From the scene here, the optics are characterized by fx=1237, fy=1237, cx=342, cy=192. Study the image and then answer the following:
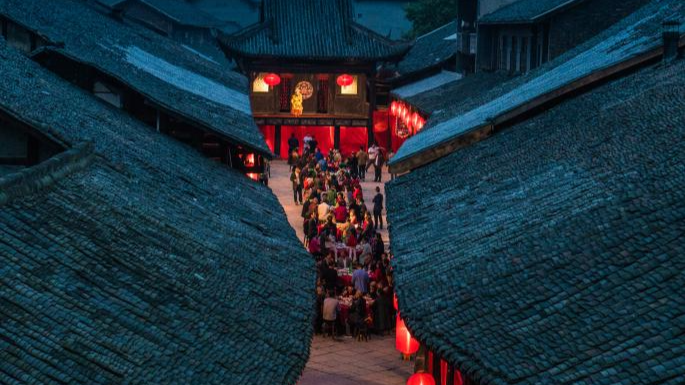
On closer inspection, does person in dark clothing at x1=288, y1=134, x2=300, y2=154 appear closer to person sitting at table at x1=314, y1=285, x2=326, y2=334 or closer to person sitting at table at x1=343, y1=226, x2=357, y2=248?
person sitting at table at x1=343, y1=226, x2=357, y2=248

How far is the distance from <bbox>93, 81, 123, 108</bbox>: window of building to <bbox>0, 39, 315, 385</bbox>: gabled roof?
16.8 feet

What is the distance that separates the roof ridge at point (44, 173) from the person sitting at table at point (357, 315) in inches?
347

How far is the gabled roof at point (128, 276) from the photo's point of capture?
10.2 m

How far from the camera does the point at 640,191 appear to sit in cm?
1299

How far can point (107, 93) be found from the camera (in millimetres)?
23953

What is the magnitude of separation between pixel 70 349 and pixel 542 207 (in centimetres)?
676

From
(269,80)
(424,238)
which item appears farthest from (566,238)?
(269,80)

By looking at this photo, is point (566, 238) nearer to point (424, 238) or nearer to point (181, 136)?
point (424, 238)

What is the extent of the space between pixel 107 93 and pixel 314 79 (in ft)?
107

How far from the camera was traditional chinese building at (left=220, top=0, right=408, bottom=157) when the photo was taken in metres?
55.1

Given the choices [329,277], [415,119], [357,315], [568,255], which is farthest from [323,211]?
[568,255]

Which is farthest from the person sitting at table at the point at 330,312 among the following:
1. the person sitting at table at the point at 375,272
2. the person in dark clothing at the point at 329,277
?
the person sitting at table at the point at 375,272

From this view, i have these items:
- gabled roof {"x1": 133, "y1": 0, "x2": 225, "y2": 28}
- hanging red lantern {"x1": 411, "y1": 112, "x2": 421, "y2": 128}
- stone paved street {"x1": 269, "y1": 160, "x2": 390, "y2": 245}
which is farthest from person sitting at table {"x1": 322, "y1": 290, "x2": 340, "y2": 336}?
gabled roof {"x1": 133, "y1": 0, "x2": 225, "y2": 28}

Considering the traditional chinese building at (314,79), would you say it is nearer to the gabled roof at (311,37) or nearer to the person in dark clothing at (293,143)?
the gabled roof at (311,37)
